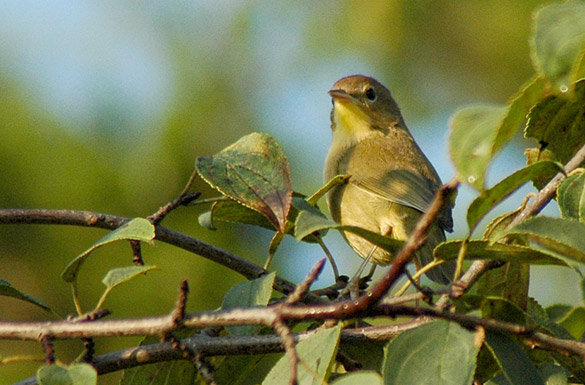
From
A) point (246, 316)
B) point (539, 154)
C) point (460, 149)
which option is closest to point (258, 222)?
point (539, 154)

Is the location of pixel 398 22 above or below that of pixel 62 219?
above

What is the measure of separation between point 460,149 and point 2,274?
4373mm

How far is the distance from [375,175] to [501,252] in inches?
97.3

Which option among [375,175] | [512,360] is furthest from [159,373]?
[375,175]

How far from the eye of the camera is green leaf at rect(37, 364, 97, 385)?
1.48 metres

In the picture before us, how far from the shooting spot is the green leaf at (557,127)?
82.9 inches

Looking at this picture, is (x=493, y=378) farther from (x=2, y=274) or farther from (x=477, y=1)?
(x=477, y=1)

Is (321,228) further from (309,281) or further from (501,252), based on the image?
(501,252)

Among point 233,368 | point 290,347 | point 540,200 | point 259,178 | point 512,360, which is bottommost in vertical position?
point 233,368

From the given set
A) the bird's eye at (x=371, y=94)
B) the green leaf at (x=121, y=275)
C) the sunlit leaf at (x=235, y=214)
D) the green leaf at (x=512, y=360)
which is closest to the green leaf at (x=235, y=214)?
the sunlit leaf at (x=235, y=214)

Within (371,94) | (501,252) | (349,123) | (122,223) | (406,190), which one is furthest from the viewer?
(371,94)

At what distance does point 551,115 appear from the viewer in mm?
2117

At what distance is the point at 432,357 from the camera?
4.58ft

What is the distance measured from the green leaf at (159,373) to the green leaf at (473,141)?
1.06 m
